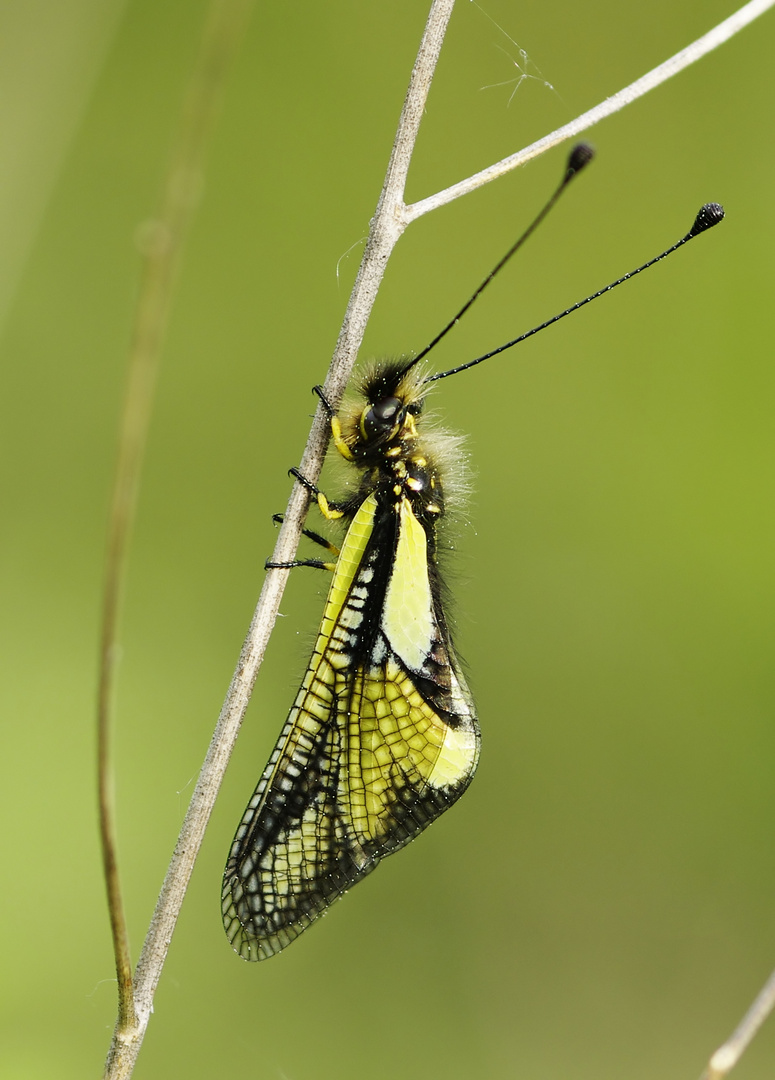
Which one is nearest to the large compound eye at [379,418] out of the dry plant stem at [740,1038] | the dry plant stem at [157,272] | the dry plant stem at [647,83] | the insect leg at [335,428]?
the insect leg at [335,428]

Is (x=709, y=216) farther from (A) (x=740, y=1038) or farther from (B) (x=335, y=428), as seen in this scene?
(A) (x=740, y=1038)

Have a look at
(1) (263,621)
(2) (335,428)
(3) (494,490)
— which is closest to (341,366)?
(2) (335,428)

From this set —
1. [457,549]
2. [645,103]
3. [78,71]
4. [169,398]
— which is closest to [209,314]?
[169,398]

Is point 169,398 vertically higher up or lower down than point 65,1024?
higher up

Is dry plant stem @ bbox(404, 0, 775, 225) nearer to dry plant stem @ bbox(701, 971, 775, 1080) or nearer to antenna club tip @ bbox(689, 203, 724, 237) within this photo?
antenna club tip @ bbox(689, 203, 724, 237)

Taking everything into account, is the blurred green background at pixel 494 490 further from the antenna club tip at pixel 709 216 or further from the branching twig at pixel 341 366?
the antenna club tip at pixel 709 216

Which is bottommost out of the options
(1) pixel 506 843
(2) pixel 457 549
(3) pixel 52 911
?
(3) pixel 52 911

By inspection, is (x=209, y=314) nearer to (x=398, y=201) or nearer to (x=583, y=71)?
(x=583, y=71)
